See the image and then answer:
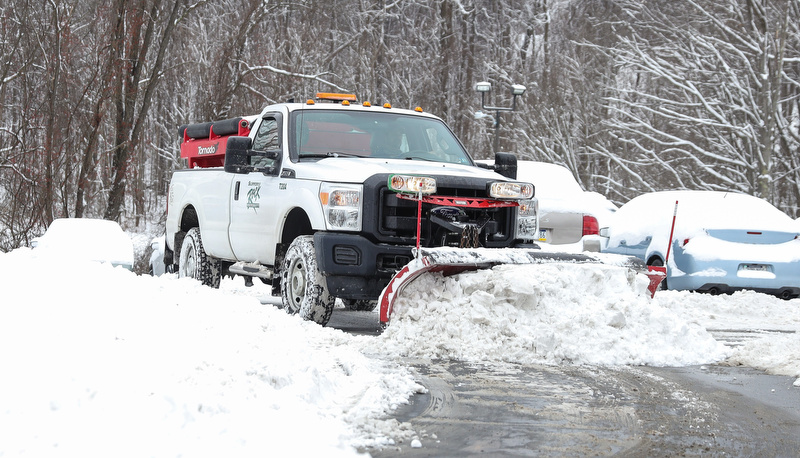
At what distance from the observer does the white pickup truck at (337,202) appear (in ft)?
27.4

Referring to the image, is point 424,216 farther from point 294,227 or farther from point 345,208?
point 294,227

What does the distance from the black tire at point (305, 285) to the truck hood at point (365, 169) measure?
61 cm

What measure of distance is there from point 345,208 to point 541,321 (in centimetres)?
202

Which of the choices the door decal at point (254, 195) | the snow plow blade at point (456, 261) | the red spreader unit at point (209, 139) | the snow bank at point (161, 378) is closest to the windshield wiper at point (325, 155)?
the door decal at point (254, 195)

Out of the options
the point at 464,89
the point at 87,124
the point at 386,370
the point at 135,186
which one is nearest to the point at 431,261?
the point at 386,370

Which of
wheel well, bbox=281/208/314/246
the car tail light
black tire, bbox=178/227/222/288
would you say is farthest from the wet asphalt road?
the car tail light

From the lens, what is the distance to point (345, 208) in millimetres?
8391

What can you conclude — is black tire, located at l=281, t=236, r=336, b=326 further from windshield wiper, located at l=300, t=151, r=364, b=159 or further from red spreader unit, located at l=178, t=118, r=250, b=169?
red spreader unit, located at l=178, t=118, r=250, b=169

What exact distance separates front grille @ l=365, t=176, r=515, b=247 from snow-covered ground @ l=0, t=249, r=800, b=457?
0.71 metres

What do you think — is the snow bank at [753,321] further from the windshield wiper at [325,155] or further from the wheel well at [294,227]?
the wheel well at [294,227]

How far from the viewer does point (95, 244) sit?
13711 mm

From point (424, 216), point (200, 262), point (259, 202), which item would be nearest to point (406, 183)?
point (424, 216)

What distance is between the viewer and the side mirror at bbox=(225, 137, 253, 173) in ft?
31.6

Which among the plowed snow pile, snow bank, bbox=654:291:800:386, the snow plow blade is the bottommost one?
snow bank, bbox=654:291:800:386
